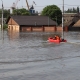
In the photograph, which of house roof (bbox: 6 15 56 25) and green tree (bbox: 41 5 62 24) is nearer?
house roof (bbox: 6 15 56 25)

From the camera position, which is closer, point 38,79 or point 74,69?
point 38,79

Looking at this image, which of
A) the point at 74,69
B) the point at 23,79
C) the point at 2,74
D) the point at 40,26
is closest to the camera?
the point at 23,79

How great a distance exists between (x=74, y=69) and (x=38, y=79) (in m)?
3.14

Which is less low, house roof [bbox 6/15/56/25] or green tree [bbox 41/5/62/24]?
green tree [bbox 41/5/62/24]

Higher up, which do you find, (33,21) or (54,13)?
(54,13)

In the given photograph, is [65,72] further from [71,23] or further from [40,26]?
[71,23]

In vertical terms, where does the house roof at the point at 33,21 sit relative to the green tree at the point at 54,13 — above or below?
below

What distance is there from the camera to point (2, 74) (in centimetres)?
1386

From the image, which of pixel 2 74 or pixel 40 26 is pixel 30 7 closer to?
pixel 40 26

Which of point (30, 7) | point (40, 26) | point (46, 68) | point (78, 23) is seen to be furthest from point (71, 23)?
point (46, 68)

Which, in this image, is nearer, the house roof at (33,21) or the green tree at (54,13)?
the house roof at (33,21)

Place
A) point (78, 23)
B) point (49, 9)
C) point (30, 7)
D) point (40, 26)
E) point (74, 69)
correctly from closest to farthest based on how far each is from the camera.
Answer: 1. point (74, 69)
2. point (40, 26)
3. point (78, 23)
4. point (49, 9)
5. point (30, 7)

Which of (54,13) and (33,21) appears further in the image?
(54,13)

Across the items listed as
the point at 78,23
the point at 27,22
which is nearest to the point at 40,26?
the point at 27,22
